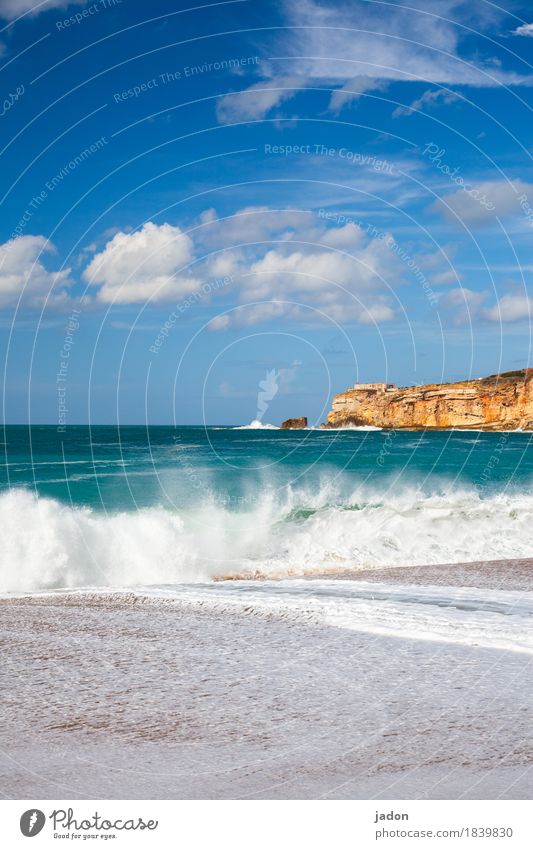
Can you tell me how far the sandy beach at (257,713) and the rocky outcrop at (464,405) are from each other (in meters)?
101

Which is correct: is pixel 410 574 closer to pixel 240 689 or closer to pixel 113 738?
pixel 240 689

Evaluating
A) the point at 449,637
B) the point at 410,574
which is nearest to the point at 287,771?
the point at 449,637

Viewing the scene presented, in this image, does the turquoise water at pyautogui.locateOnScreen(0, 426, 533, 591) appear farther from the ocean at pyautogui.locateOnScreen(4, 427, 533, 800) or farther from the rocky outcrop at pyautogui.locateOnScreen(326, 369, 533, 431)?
the rocky outcrop at pyautogui.locateOnScreen(326, 369, 533, 431)

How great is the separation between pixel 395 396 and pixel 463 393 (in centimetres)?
996

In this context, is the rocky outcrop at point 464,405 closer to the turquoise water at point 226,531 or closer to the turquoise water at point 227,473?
the turquoise water at point 227,473

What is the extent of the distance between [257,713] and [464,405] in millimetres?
107306

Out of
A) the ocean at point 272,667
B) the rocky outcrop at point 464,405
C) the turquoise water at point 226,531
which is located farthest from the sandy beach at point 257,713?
the rocky outcrop at point 464,405

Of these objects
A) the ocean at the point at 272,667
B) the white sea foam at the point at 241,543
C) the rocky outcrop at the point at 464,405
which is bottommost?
the white sea foam at the point at 241,543

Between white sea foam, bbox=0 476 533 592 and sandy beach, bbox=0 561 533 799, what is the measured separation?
7.69m

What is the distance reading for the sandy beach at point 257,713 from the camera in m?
4.55

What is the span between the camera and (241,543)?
20.9 metres

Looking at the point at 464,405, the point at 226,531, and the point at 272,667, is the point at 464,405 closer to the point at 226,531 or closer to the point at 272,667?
the point at 226,531

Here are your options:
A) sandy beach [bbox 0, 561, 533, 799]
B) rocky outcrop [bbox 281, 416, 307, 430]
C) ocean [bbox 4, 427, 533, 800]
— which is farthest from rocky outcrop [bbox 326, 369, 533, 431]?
sandy beach [bbox 0, 561, 533, 799]

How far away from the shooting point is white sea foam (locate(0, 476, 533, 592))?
16844 mm
